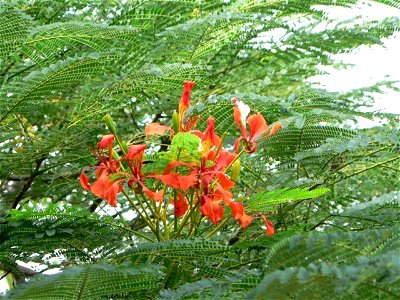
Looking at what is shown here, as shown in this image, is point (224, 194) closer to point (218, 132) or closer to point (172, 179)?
point (172, 179)

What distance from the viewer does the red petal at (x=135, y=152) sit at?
170 centimetres

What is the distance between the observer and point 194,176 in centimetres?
170

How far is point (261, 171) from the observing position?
89.3 inches

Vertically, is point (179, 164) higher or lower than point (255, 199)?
higher

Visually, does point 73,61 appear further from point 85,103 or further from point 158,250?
point 158,250

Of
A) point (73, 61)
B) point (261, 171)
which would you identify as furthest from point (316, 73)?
point (73, 61)

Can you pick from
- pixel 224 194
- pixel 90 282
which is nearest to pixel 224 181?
pixel 224 194

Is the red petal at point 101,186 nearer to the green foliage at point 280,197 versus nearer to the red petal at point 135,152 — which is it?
the red petal at point 135,152

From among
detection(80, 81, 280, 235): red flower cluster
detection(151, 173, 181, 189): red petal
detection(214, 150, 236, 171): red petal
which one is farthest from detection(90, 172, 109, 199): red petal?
detection(214, 150, 236, 171): red petal

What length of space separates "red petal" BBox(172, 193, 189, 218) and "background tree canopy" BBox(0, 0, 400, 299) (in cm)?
11

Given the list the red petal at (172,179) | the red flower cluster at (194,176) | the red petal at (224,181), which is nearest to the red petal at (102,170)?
the red flower cluster at (194,176)

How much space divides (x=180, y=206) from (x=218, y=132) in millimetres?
482

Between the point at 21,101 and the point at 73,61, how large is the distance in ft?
0.67

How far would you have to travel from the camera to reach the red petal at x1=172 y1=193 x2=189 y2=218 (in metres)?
1.76
